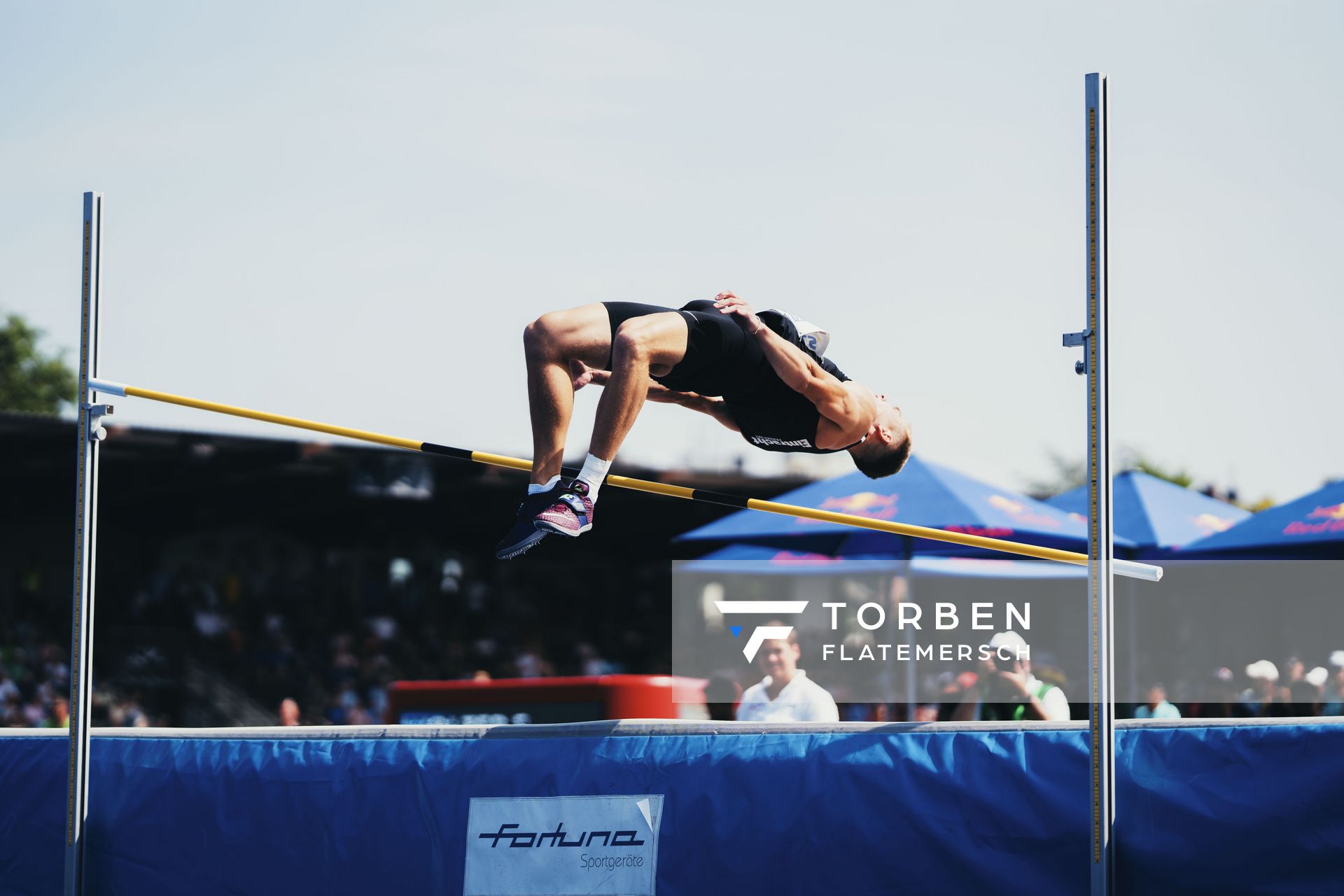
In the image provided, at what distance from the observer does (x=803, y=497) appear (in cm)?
1076

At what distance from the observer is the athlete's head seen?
634cm

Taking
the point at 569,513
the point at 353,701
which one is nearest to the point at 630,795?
the point at 569,513

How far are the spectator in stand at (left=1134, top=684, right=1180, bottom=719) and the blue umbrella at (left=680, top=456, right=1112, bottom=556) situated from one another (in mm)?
996

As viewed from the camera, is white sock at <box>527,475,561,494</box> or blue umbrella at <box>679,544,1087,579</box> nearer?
white sock at <box>527,475,561,494</box>

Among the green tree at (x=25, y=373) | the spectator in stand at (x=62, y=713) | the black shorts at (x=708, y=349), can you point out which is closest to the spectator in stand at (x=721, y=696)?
the black shorts at (x=708, y=349)

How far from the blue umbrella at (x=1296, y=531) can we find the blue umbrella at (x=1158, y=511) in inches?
27.6

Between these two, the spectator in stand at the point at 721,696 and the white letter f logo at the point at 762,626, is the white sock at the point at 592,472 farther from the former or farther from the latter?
the spectator in stand at the point at 721,696

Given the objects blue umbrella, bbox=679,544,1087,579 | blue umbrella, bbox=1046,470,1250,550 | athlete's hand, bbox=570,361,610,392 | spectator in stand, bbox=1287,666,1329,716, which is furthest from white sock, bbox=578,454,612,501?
blue umbrella, bbox=1046,470,1250,550

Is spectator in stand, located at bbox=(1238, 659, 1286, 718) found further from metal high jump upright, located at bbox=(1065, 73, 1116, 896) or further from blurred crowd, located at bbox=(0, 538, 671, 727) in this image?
blurred crowd, located at bbox=(0, 538, 671, 727)

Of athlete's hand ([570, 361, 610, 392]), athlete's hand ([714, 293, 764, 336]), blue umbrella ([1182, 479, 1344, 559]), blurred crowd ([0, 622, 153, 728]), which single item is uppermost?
athlete's hand ([714, 293, 764, 336])

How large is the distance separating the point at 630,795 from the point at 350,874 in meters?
1.22

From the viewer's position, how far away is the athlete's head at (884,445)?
6.34m

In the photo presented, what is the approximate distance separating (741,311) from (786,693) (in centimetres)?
229

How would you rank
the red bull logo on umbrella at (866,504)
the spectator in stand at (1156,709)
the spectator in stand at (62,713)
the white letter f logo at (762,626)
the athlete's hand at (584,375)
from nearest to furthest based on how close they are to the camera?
the athlete's hand at (584,375)
the white letter f logo at (762,626)
the spectator in stand at (1156,709)
the red bull logo on umbrella at (866,504)
the spectator in stand at (62,713)
